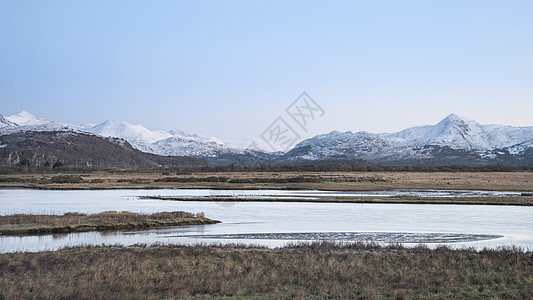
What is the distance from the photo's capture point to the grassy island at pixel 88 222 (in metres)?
32.5

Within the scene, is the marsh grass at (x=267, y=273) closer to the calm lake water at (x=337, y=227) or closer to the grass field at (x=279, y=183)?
the calm lake water at (x=337, y=227)

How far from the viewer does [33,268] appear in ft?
61.7

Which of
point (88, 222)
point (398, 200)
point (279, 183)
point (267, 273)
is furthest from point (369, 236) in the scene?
point (279, 183)

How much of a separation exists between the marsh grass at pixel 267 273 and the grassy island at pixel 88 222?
34.4 feet

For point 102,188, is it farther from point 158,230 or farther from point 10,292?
point 10,292

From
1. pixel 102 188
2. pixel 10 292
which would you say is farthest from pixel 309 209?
pixel 102 188

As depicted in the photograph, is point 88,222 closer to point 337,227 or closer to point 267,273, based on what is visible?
point 337,227

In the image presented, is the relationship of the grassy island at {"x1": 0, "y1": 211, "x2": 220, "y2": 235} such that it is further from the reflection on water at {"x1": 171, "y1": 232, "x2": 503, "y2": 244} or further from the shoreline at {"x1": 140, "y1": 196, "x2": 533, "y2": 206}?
the shoreline at {"x1": 140, "y1": 196, "x2": 533, "y2": 206}

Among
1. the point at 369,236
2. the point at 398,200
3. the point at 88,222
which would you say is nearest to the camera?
the point at 369,236

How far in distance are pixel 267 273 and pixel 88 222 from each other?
2102 cm

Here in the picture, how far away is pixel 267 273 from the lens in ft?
60.3

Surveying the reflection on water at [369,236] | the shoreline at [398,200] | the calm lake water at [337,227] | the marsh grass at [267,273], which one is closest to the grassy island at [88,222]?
the calm lake water at [337,227]

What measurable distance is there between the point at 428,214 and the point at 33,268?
3485cm

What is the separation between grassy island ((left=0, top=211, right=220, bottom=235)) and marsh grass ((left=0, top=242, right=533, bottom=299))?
10.5 metres
